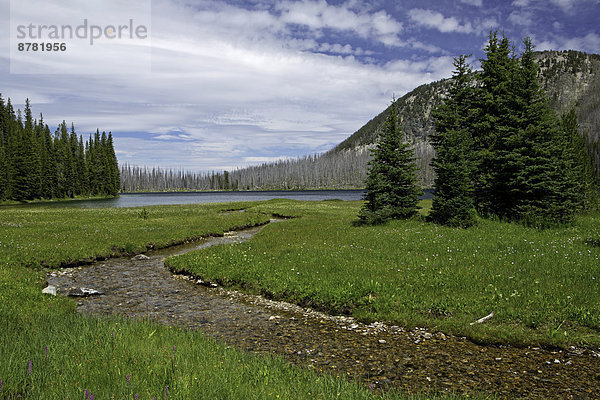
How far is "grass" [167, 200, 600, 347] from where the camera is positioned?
29.1 ft

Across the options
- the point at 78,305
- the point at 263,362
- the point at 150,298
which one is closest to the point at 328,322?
the point at 263,362

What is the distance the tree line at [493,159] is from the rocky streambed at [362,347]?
17223 millimetres

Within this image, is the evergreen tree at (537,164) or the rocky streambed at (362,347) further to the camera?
the evergreen tree at (537,164)

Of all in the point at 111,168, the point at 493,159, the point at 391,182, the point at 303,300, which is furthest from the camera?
the point at 111,168

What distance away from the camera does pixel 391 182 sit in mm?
27859

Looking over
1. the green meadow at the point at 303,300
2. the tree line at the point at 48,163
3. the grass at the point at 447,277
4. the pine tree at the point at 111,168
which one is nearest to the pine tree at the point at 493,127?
the green meadow at the point at 303,300

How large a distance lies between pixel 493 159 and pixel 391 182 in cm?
811

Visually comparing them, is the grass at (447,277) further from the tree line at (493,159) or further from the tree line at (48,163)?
the tree line at (48,163)

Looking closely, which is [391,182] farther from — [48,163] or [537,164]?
[48,163]

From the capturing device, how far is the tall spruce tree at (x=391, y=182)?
89.9ft

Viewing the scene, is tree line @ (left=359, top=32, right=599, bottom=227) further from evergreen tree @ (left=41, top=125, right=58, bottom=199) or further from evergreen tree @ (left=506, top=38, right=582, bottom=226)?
evergreen tree @ (left=41, top=125, right=58, bottom=199)

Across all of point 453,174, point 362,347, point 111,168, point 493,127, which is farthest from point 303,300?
point 111,168

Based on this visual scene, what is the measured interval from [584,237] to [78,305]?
→ 24788 mm

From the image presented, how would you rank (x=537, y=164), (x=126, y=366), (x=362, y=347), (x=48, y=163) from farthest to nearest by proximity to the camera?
(x=48, y=163) < (x=537, y=164) < (x=362, y=347) < (x=126, y=366)
